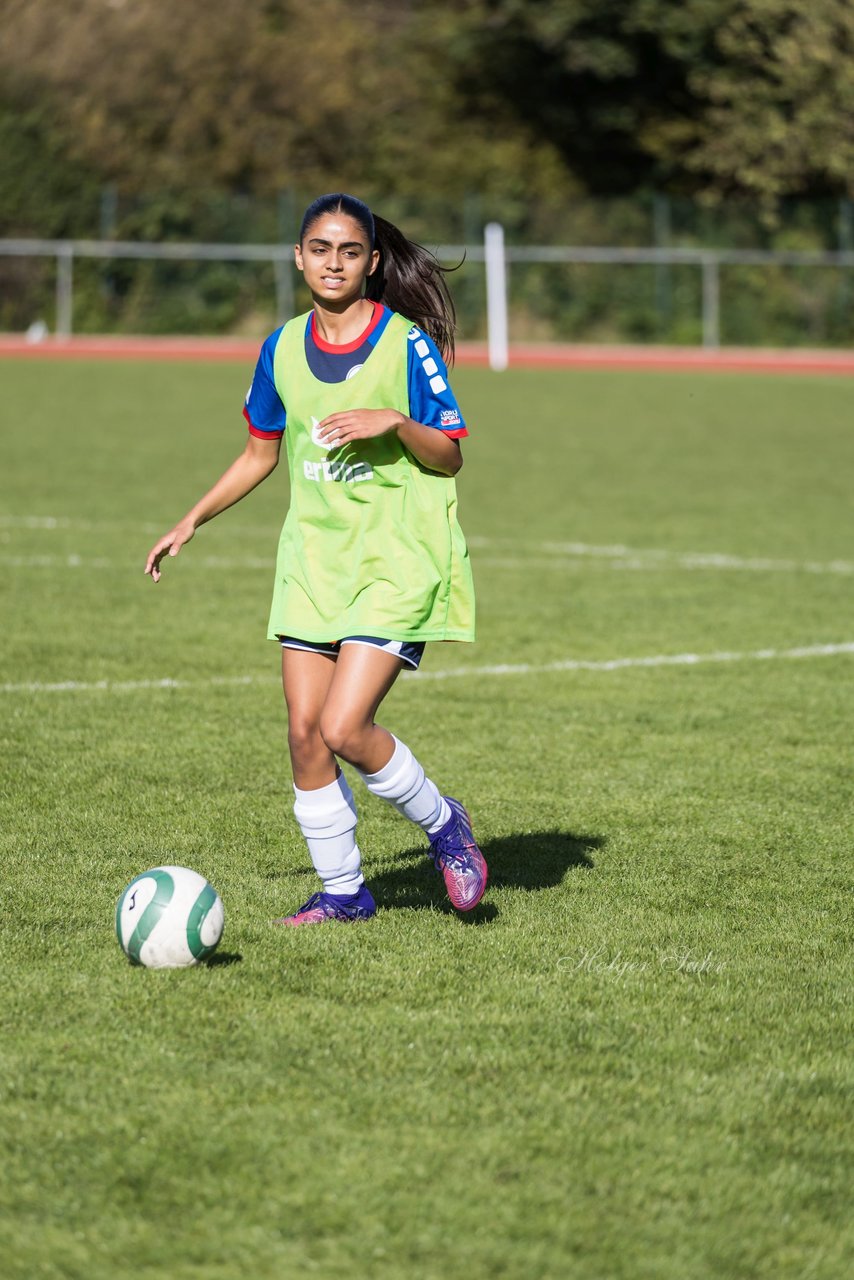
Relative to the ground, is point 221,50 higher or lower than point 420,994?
higher

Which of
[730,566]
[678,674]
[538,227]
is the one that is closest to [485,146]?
[538,227]

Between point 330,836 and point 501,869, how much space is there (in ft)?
2.45

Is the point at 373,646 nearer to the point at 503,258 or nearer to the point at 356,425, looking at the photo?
the point at 356,425

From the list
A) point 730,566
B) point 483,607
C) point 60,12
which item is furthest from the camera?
point 60,12

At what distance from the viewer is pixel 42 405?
74.6 feet

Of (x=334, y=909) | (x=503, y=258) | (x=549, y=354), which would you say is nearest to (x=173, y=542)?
(x=334, y=909)

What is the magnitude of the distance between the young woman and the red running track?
95.0 feet

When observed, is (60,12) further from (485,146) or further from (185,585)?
(185,585)

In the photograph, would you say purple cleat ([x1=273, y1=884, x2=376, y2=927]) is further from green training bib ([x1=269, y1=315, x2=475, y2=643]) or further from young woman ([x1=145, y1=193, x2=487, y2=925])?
green training bib ([x1=269, y1=315, x2=475, y2=643])

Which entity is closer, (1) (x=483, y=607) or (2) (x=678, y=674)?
(2) (x=678, y=674)

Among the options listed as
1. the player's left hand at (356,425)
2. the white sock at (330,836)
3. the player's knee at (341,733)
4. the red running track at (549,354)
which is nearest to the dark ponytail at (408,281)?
the player's left hand at (356,425)

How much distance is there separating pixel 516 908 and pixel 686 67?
42.7 metres

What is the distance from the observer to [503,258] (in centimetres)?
3762

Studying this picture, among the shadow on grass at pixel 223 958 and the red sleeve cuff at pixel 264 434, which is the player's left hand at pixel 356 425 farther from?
the shadow on grass at pixel 223 958
